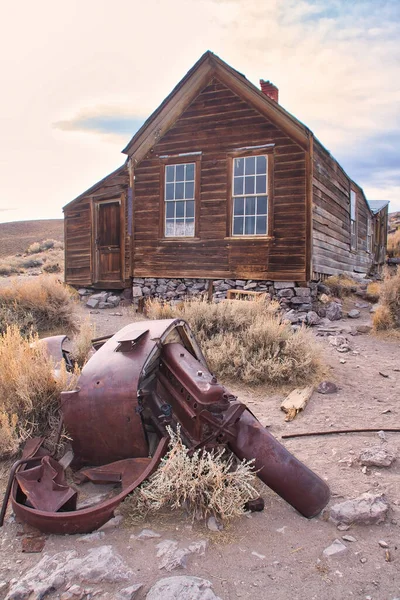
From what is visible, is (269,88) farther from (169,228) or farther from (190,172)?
(169,228)

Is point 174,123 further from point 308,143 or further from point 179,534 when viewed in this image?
point 179,534

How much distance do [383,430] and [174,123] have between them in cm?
987

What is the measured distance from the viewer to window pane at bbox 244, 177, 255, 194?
36.3ft

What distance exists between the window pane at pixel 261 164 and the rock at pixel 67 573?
982 centimetres

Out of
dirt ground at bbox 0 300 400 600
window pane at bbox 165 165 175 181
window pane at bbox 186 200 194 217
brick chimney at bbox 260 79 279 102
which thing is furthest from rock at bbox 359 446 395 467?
brick chimney at bbox 260 79 279 102

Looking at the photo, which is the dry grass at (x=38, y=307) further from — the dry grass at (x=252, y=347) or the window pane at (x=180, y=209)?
the window pane at (x=180, y=209)

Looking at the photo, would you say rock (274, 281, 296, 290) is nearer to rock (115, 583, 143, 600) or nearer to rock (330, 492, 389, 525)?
rock (330, 492, 389, 525)

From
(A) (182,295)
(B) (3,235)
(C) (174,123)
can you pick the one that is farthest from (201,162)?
(B) (3,235)

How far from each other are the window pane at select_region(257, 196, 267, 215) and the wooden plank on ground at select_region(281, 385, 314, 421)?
6366 millimetres

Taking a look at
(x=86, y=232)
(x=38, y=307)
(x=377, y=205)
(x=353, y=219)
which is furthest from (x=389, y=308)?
(x=377, y=205)

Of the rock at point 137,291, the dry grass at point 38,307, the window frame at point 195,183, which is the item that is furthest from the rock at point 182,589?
the rock at point 137,291

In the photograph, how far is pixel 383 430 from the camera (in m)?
4.18

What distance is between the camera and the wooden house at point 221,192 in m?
10.7

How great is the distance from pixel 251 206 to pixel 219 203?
816 mm
